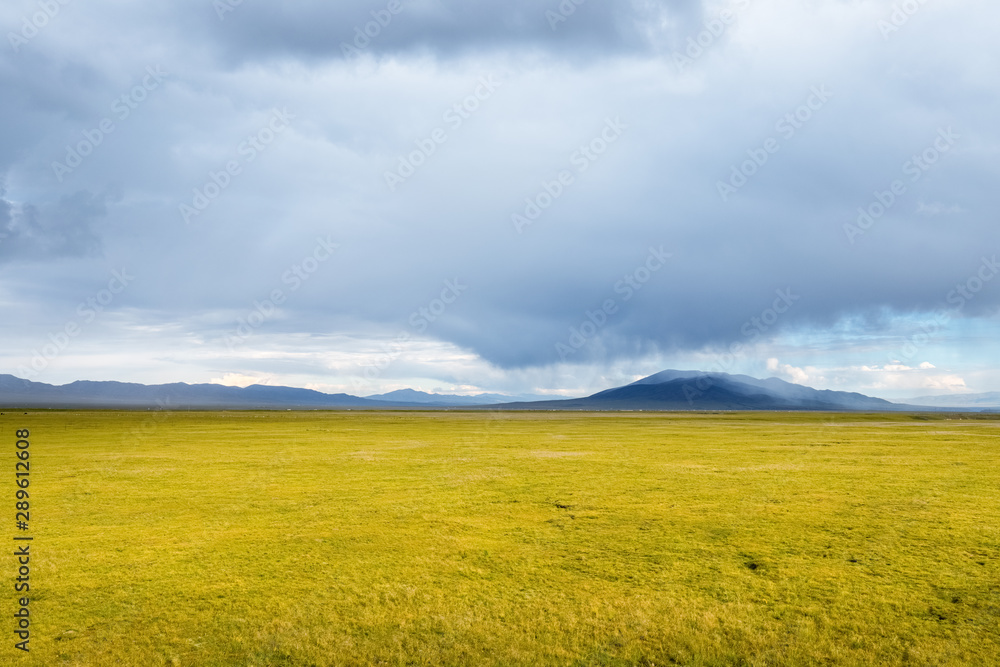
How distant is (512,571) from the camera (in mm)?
12352

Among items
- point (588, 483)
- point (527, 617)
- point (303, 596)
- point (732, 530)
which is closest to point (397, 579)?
point (303, 596)

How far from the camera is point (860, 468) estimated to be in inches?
1081

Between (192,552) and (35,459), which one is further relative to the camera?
(35,459)

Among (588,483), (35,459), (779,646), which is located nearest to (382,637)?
(779,646)

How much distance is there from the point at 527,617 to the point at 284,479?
17.0 m

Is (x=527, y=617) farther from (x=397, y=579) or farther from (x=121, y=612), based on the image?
(x=121, y=612)

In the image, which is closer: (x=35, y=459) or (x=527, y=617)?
(x=527, y=617)

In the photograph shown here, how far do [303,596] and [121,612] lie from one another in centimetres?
306

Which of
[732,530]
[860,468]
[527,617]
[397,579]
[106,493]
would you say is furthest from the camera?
[860,468]

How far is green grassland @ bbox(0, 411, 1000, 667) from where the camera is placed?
923 cm

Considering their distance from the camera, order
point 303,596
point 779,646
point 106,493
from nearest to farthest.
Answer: point 779,646 → point 303,596 → point 106,493

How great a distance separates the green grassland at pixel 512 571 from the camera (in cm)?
923

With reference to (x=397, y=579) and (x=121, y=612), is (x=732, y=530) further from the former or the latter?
(x=121, y=612)

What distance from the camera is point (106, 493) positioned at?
20797 mm
